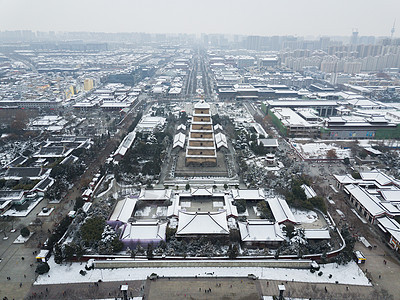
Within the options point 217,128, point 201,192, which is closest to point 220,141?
point 217,128

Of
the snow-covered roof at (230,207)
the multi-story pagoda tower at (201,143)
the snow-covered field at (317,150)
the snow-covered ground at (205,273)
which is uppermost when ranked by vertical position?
the multi-story pagoda tower at (201,143)

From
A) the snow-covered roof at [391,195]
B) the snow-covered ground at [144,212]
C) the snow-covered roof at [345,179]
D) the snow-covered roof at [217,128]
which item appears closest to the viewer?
the snow-covered ground at [144,212]

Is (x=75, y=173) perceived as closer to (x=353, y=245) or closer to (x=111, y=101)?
(x=353, y=245)

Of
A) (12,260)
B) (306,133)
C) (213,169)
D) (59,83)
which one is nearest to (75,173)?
(12,260)

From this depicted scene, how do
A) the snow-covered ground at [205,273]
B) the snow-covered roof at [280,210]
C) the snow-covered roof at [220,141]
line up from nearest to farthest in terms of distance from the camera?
the snow-covered ground at [205,273]
the snow-covered roof at [280,210]
the snow-covered roof at [220,141]

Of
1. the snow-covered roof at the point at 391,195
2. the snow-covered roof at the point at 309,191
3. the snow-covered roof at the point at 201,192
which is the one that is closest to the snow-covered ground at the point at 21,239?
the snow-covered roof at the point at 201,192

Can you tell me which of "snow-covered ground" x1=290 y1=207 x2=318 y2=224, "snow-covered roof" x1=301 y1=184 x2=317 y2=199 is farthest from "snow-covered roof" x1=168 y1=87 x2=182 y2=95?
"snow-covered ground" x1=290 y1=207 x2=318 y2=224

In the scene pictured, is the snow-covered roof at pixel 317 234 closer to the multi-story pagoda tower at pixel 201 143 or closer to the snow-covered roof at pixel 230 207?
the snow-covered roof at pixel 230 207

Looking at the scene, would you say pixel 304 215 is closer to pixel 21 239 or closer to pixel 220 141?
pixel 220 141
